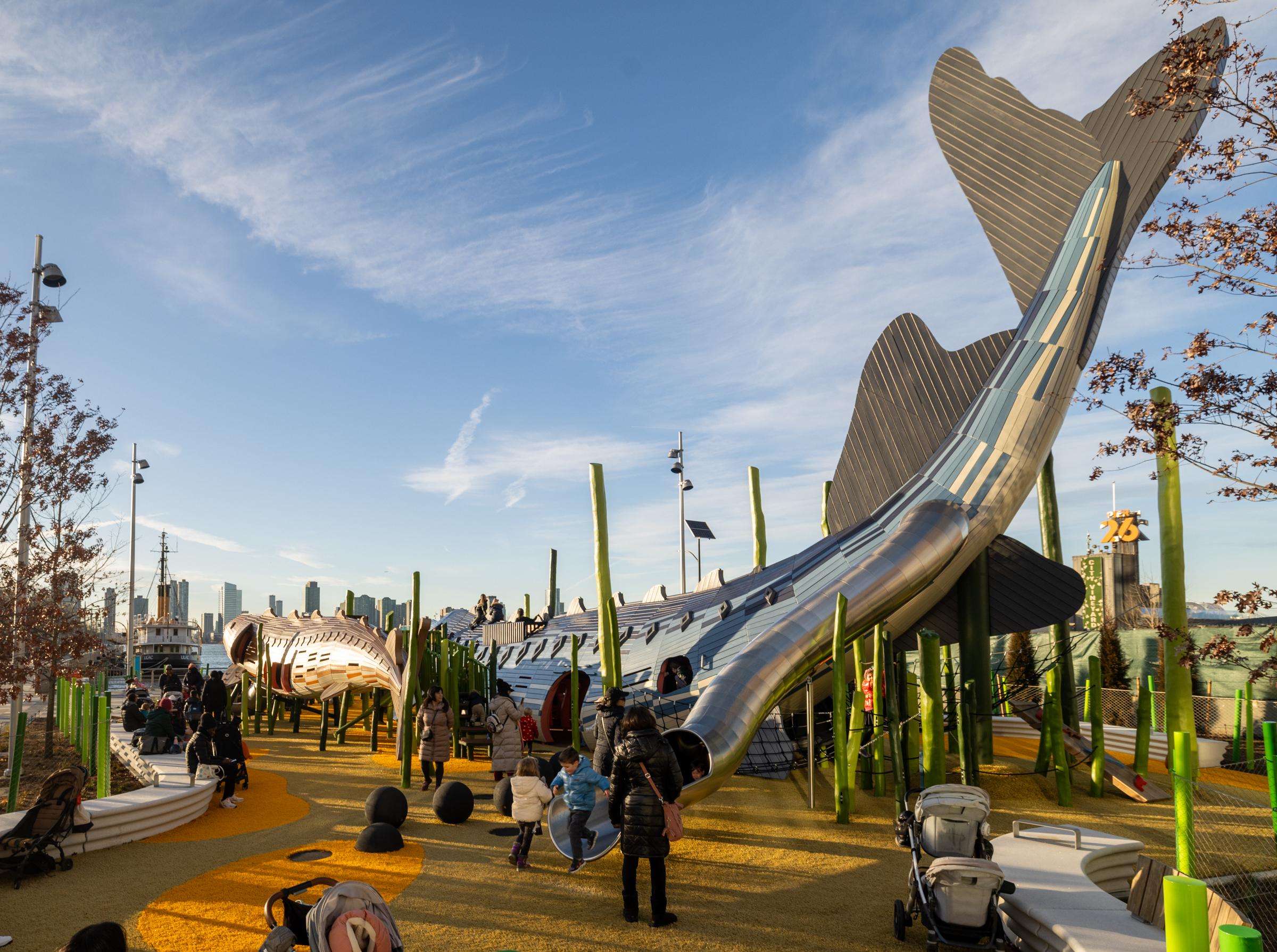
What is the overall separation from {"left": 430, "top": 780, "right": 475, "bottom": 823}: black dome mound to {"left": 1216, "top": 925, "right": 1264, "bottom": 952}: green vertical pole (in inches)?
319

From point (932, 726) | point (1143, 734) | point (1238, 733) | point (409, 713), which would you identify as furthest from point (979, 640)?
point (409, 713)

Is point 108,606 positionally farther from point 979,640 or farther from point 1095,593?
point 1095,593

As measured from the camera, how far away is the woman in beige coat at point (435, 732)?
1172cm

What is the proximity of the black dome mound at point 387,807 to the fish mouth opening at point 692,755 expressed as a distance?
3070mm

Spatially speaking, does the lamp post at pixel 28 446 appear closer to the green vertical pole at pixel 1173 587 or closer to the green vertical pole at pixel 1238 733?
the green vertical pole at pixel 1173 587

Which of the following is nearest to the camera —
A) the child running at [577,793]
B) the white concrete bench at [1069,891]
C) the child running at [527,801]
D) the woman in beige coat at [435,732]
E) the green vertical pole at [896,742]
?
the white concrete bench at [1069,891]

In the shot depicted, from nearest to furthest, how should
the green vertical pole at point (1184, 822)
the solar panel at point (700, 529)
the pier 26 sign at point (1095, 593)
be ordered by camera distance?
the green vertical pole at point (1184, 822), the pier 26 sign at point (1095, 593), the solar panel at point (700, 529)

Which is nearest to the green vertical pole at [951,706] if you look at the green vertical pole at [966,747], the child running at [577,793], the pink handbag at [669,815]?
the green vertical pole at [966,747]

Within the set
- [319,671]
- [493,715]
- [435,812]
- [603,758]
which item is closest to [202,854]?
[435,812]

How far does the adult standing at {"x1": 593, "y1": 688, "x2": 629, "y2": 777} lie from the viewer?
8641 mm

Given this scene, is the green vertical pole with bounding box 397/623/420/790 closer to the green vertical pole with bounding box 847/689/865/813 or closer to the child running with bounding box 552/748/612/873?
the child running with bounding box 552/748/612/873

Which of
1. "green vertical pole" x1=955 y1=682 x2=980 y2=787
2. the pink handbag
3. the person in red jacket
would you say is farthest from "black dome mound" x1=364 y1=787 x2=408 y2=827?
"green vertical pole" x1=955 y1=682 x2=980 y2=787

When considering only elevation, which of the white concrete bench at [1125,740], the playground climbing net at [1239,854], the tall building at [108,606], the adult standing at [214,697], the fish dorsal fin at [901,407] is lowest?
the white concrete bench at [1125,740]

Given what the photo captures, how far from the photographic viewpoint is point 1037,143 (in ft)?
52.4
